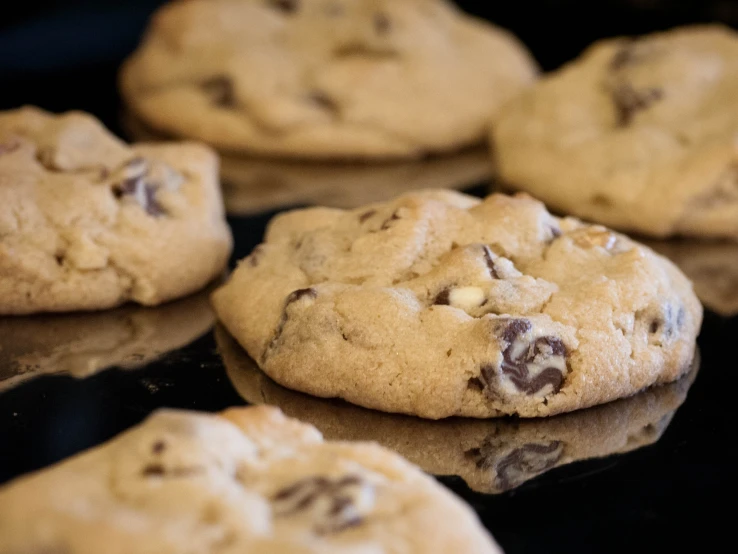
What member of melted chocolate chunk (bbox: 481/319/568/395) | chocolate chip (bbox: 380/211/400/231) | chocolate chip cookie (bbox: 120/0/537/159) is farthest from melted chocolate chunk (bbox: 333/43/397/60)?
melted chocolate chunk (bbox: 481/319/568/395)

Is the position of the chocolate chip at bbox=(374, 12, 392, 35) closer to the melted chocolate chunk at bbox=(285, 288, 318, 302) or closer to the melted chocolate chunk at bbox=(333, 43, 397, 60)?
the melted chocolate chunk at bbox=(333, 43, 397, 60)

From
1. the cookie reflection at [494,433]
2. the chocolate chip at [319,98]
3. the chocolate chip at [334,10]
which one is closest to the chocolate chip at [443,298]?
the cookie reflection at [494,433]

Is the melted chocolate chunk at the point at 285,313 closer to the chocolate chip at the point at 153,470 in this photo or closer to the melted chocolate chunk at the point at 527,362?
the melted chocolate chunk at the point at 527,362

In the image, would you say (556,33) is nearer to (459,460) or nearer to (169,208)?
(169,208)

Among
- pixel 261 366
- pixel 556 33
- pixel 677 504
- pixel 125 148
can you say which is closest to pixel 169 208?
pixel 125 148

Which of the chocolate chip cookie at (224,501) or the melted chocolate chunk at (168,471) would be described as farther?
the melted chocolate chunk at (168,471)

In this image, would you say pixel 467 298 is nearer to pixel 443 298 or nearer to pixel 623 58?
pixel 443 298
